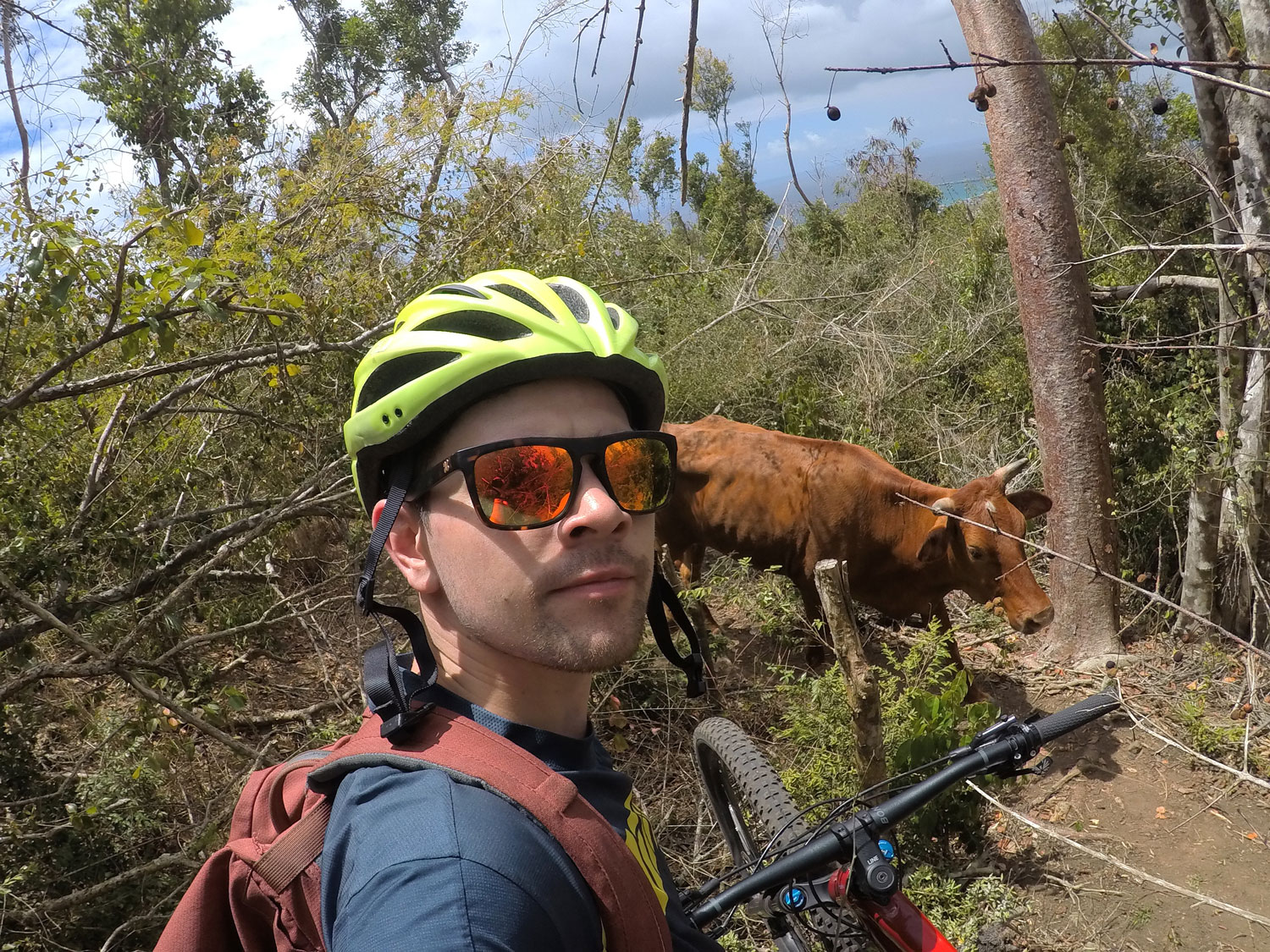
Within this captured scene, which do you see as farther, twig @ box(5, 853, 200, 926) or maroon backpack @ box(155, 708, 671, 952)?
twig @ box(5, 853, 200, 926)

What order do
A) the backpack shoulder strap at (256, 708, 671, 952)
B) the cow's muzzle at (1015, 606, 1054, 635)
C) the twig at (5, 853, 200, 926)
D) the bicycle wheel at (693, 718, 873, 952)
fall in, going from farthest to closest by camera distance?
the cow's muzzle at (1015, 606, 1054, 635)
the twig at (5, 853, 200, 926)
the bicycle wheel at (693, 718, 873, 952)
the backpack shoulder strap at (256, 708, 671, 952)

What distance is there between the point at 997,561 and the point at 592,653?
5.03 metres

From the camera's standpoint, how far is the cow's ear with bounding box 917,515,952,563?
18.9 feet

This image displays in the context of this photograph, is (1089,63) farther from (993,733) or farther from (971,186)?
(971,186)

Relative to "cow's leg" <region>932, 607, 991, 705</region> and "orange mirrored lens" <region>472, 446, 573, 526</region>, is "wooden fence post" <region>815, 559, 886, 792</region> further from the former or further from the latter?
"orange mirrored lens" <region>472, 446, 573, 526</region>

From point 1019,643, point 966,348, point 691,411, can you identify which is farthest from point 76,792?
point 966,348

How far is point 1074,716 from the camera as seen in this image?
234cm

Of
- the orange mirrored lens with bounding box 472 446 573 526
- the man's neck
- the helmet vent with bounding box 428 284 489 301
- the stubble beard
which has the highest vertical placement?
the helmet vent with bounding box 428 284 489 301

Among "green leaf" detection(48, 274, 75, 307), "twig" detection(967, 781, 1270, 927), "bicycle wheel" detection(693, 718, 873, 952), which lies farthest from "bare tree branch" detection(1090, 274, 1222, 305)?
"green leaf" detection(48, 274, 75, 307)

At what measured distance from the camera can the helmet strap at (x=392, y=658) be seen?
52.5 inches

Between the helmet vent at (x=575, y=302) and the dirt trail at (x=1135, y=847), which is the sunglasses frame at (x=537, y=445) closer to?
the helmet vent at (x=575, y=302)

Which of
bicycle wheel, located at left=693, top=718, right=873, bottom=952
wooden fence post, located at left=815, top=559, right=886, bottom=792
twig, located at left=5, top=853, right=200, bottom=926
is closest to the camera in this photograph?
bicycle wheel, located at left=693, top=718, right=873, bottom=952

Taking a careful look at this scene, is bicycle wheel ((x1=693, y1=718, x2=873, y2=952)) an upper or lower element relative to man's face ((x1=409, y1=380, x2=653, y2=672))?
lower

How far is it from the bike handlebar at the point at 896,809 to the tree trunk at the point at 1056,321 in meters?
4.59
